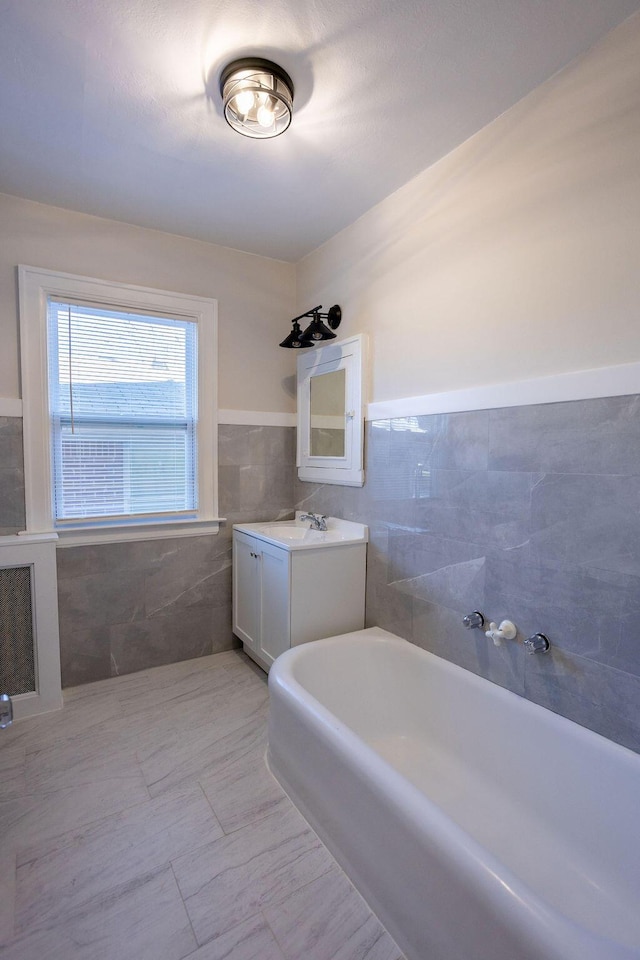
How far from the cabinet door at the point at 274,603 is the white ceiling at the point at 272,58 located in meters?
1.84

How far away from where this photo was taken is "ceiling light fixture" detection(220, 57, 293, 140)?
1.52m

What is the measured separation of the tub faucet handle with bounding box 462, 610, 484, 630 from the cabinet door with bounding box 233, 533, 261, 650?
1203 millimetres

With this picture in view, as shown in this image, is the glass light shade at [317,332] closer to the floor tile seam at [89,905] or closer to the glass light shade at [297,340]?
the glass light shade at [297,340]

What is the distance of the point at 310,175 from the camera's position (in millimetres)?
2113

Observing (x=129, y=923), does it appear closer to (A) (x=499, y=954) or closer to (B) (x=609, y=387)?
(A) (x=499, y=954)

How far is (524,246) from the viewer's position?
5.52 feet

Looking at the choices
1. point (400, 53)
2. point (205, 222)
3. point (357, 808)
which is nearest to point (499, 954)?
point (357, 808)

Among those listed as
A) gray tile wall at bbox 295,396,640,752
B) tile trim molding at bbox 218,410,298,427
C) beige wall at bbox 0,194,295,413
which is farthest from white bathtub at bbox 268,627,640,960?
beige wall at bbox 0,194,295,413

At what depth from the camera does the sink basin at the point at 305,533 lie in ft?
7.84

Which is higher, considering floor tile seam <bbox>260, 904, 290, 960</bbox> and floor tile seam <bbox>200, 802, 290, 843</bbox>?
floor tile seam <bbox>260, 904, 290, 960</bbox>

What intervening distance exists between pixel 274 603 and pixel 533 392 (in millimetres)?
1621

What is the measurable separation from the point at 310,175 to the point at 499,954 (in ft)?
8.87

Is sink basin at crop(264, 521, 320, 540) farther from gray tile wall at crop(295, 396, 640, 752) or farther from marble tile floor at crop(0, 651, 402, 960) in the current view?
marble tile floor at crop(0, 651, 402, 960)

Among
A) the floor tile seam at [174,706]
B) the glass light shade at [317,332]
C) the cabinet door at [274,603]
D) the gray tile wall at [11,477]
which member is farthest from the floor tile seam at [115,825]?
the glass light shade at [317,332]
